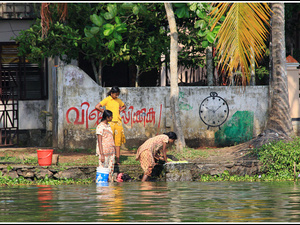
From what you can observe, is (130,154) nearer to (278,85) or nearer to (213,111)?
(213,111)

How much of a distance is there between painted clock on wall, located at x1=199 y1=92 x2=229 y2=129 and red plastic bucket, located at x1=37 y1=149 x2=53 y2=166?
15.5 ft

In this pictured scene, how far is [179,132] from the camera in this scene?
13742mm

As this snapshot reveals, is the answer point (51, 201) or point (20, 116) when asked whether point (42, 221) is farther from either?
point (20, 116)

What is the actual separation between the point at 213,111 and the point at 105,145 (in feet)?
14.3

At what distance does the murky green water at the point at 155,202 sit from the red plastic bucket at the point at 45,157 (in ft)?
3.73

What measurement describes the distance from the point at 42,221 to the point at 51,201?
6.40ft

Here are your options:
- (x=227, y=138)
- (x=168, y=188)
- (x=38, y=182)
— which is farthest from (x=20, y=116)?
(x=168, y=188)

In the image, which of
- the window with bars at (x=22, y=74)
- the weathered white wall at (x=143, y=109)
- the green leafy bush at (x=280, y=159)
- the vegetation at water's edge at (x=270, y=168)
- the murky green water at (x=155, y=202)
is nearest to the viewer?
A: the murky green water at (x=155, y=202)

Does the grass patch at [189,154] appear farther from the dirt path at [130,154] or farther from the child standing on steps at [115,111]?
the child standing on steps at [115,111]

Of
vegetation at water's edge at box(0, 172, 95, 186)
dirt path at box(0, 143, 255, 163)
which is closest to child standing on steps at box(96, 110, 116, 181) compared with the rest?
vegetation at water's edge at box(0, 172, 95, 186)

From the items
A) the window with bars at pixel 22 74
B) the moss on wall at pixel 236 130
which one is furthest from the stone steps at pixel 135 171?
the window with bars at pixel 22 74

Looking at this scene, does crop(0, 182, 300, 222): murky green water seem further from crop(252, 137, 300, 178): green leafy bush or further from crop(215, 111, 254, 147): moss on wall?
crop(215, 111, 254, 147): moss on wall

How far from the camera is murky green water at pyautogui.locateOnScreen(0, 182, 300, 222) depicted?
710 cm

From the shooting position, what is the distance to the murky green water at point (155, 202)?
710 cm
